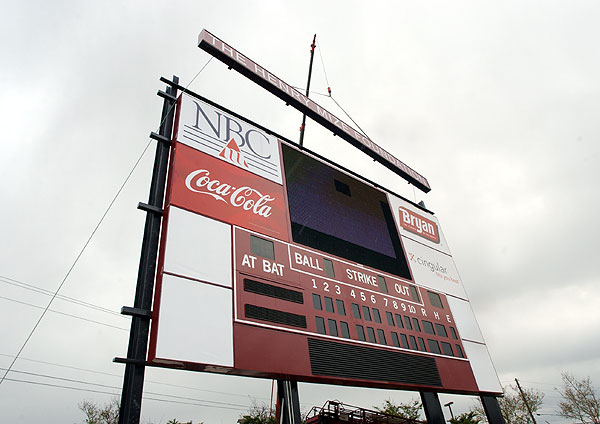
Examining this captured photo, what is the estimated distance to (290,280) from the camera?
8.65 m

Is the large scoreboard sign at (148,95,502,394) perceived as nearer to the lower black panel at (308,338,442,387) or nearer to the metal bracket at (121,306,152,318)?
the lower black panel at (308,338,442,387)

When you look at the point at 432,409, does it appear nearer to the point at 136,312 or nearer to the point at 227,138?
the point at 136,312

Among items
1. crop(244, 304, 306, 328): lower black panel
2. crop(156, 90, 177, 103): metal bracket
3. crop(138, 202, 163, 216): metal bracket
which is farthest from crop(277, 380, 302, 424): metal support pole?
crop(156, 90, 177, 103): metal bracket

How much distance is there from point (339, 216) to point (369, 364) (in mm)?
4601

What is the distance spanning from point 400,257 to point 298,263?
496 centimetres

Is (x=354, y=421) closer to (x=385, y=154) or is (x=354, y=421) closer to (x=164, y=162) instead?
(x=164, y=162)

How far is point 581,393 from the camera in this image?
28.0 metres

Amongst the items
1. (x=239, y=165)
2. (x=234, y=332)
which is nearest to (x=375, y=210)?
(x=239, y=165)

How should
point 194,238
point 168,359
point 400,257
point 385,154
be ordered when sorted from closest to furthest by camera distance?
point 168,359
point 194,238
point 400,257
point 385,154

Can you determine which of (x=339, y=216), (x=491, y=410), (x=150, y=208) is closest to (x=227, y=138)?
(x=150, y=208)

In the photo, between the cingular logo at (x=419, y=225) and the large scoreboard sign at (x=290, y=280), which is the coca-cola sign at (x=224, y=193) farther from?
the cingular logo at (x=419, y=225)

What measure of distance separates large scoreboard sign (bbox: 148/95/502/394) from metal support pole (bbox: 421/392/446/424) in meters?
0.81

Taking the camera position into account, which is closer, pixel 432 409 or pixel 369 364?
pixel 369 364

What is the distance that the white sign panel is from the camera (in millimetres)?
9930
